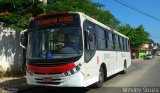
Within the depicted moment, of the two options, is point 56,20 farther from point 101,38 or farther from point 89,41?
point 101,38

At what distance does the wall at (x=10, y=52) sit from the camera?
18.4 metres

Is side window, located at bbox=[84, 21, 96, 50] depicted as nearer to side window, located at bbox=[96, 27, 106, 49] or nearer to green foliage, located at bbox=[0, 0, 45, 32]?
side window, located at bbox=[96, 27, 106, 49]

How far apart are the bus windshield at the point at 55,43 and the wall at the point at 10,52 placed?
6.99 meters

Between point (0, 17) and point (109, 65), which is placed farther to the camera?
point (0, 17)

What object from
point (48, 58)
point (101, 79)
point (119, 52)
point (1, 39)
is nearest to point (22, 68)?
point (1, 39)

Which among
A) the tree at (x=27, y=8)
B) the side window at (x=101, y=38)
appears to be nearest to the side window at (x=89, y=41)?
the side window at (x=101, y=38)

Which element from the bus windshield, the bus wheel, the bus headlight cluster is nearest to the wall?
the bus wheel

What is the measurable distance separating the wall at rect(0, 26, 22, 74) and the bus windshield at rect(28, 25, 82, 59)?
6987 mm

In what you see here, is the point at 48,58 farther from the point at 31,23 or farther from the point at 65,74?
the point at 31,23

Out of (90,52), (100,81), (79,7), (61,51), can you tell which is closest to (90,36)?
(90,52)

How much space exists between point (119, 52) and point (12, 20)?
6.54 metres

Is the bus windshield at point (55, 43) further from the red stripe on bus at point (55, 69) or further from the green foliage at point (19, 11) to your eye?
the green foliage at point (19, 11)

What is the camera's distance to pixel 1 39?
60.1 feet

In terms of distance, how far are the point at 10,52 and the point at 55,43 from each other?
851 cm
